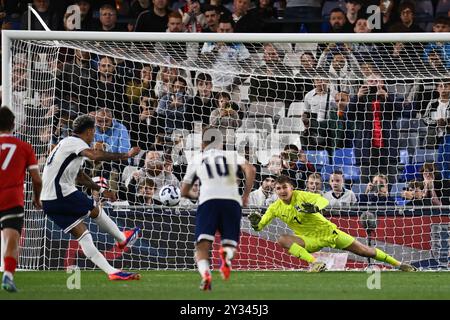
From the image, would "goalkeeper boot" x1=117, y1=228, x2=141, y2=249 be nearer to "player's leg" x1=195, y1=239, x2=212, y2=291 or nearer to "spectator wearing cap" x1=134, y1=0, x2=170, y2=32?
"player's leg" x1=195, y1=239, x2=212, y2=291

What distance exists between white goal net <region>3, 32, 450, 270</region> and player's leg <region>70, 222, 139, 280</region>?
2.15 meters

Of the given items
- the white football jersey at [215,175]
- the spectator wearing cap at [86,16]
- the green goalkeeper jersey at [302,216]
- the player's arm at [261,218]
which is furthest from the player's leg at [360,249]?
the spectator wearing cap at [86,16]

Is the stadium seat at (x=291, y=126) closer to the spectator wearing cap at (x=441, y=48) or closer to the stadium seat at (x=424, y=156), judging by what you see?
the stadium seat at (x=424, y=156)

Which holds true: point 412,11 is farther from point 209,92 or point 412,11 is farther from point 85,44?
point 85,44

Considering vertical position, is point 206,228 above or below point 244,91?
below

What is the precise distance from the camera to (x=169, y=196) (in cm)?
1418

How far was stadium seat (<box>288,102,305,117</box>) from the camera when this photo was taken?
50.0ft

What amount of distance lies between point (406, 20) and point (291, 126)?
8.66 ft

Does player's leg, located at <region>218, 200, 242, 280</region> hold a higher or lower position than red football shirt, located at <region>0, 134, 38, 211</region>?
lower

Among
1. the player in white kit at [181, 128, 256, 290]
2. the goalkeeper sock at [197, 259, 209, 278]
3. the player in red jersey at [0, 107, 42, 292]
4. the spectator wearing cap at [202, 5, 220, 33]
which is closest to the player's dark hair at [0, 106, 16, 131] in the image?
the player in red jersey at [0, 107, 42, 292]

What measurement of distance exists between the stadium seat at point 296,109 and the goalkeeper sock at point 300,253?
2476 millimetres

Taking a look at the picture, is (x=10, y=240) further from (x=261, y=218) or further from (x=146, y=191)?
(x=146, y=191)

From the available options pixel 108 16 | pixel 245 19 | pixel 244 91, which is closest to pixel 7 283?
pixel 244 91

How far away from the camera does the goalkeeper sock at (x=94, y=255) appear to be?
11484mm
